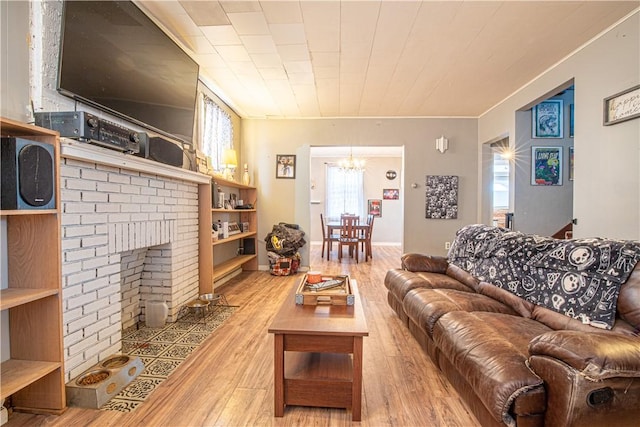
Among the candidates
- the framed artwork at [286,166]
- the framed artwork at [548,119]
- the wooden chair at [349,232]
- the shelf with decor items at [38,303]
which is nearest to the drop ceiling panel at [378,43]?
the framed artwork at [548,119]

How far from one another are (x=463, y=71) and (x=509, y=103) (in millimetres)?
1255

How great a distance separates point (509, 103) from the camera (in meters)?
4.02

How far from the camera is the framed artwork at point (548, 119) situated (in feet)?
12.7

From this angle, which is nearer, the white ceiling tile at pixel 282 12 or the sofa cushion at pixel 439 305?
the sofa cushion at pixel 439 305

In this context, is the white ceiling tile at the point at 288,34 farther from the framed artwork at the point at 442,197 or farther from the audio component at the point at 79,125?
the framed artwork at the point at 442,197

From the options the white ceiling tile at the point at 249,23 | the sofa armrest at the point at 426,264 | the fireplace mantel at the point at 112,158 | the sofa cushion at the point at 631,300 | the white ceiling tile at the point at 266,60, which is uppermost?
the white ceiling tile at the point at 266,60

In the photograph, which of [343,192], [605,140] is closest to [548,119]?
[605,140]

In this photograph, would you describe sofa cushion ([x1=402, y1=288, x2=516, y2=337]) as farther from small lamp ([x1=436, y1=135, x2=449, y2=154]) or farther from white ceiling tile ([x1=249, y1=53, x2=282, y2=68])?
small lamp ([x1=436, y1=135, x2=449, y2=154])

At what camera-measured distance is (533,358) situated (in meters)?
1.20

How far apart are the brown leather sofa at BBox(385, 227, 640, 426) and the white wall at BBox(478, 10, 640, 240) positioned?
1.22 metres

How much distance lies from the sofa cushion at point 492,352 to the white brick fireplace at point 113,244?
213 cm

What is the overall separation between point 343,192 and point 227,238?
4928mm

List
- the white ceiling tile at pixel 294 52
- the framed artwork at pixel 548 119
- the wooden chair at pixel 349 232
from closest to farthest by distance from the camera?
1. the white ceiling tile at pixel 294 52
2. the framed artwork at pixel 548 119
3. the wooden chair at pixel 349 232

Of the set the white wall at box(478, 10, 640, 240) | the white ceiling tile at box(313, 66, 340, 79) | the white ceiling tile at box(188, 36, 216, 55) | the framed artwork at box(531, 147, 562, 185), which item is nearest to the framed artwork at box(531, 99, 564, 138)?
the framed artwork at box(531, 147, 562, 185)
